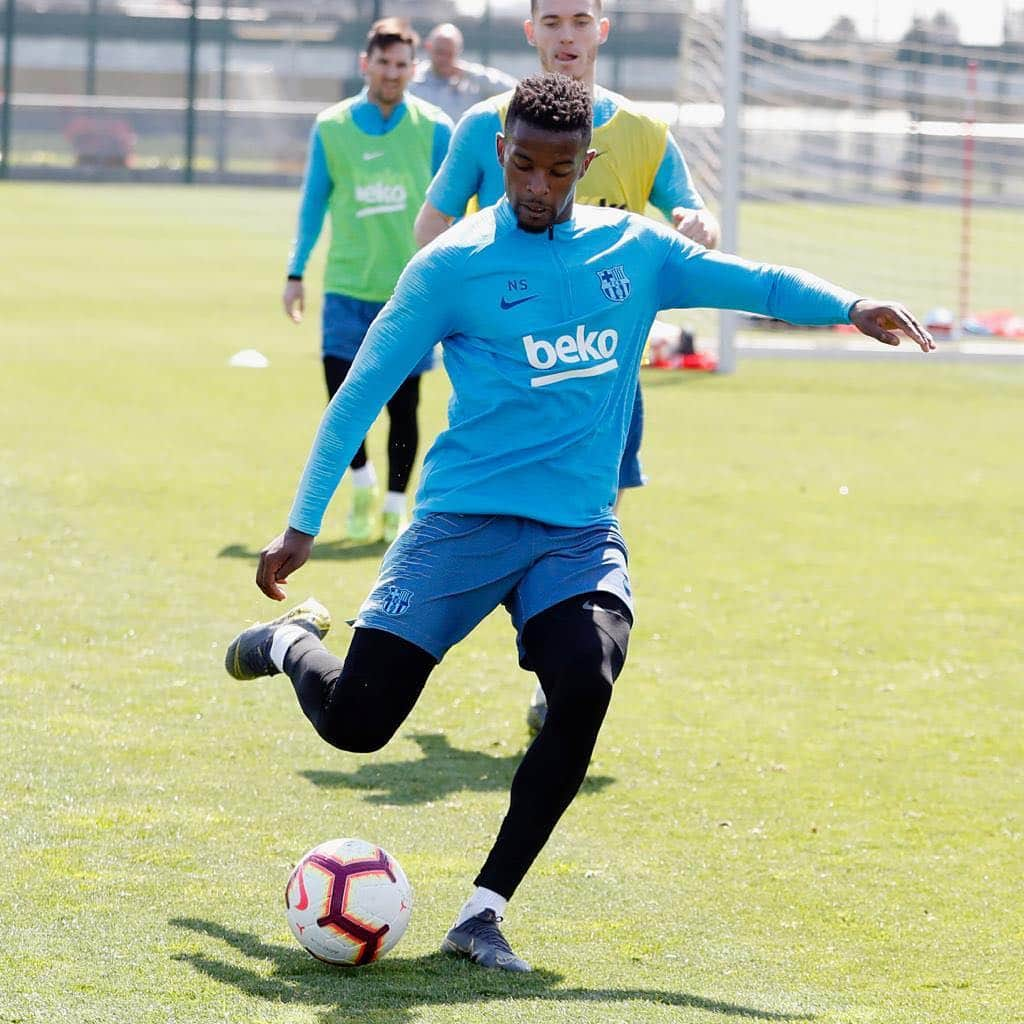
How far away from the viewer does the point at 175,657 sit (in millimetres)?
7461

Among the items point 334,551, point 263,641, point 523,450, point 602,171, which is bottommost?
point 334,551

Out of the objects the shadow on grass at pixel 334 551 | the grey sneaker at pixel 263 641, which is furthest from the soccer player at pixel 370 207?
the grey sneaker at pixel 263 641

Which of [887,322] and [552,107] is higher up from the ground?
[552,107]

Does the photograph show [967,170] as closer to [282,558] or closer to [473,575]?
[473,575]

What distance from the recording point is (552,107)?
456 cm

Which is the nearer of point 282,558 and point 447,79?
point 282,558

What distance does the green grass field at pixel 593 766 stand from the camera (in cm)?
445

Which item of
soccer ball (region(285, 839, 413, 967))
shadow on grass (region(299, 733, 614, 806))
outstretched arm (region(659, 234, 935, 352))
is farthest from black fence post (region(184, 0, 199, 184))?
soccer ball (region(285, 839, 413, 967))

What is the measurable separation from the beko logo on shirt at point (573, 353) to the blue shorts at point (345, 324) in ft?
16.4

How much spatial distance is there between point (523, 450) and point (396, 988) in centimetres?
126

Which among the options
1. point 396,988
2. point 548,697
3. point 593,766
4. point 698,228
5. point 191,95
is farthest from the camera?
point 191,95

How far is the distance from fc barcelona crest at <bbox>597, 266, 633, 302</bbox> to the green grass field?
1.51 m

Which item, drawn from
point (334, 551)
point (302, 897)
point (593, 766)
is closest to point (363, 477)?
point (334, 551)

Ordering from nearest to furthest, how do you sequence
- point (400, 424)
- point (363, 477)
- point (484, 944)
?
point (484, 944), point (400, 424), point (363, 477)
